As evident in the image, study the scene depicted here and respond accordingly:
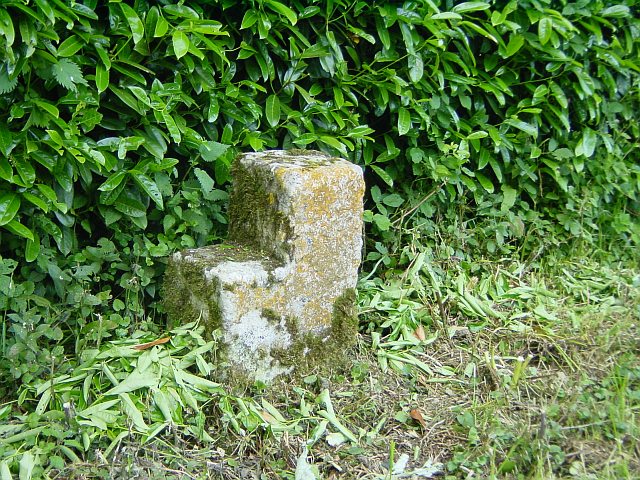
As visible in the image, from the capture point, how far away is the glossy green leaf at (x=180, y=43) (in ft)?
9.67

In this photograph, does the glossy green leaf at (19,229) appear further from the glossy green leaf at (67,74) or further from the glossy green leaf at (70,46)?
the glossy green leaf at (70,46)

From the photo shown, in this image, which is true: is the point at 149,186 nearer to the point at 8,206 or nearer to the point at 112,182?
the point at 112,182

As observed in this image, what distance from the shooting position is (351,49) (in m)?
3.72

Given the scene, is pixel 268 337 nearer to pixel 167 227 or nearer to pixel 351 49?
pixel 167 227

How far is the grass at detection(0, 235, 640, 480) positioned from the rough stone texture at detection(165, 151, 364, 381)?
5.8 inches

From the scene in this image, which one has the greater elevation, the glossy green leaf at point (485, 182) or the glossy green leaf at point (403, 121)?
the glossy green leaf at point (403, 121)

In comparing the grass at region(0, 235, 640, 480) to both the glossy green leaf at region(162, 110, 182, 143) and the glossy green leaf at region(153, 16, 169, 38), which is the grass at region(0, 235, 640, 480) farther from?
the glossy green leaf at region(153, 16, 169, 38)

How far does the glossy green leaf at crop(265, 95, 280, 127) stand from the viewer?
348 centimetres

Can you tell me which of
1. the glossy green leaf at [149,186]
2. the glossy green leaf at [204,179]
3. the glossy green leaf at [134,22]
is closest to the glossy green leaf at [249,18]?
the glossy green leaf at [134,22]

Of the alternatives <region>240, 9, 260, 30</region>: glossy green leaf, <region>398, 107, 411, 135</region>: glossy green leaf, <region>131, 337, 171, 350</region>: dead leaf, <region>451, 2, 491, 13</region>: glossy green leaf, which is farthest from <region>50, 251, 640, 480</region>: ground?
<region>240, 9, 260, 30</region>: glossy green leaf

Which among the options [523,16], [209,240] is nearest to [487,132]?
[523,16]

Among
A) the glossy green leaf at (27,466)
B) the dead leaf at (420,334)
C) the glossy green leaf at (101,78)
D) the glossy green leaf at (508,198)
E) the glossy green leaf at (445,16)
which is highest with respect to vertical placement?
the glossy green leaf at (445,16)

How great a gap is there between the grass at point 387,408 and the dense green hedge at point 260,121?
1.35 feet

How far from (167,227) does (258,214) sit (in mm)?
484
